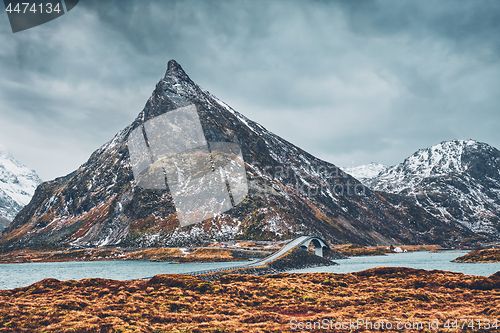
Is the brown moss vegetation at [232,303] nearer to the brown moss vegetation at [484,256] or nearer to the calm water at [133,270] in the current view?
the calm water at [133,270]

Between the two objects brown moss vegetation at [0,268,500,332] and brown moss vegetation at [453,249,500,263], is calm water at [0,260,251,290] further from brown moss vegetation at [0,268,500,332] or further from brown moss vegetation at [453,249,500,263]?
brown moss vegetation at [453,249,500,263]

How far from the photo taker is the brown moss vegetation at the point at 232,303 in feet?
96.8

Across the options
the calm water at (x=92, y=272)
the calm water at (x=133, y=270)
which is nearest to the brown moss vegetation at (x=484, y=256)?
the calm water at (x=133, y=270)

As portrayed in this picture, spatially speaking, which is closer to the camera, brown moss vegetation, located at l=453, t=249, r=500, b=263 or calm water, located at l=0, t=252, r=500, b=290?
calm water, located at l=0, t=252, r=500, b=290

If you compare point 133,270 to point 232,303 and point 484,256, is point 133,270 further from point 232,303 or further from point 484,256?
point 484,256

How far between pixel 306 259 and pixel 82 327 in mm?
123178

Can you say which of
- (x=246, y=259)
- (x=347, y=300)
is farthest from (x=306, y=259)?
(x=347, y=300)

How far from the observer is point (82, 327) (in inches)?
1059

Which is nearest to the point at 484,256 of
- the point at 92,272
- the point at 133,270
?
the point at 133,270

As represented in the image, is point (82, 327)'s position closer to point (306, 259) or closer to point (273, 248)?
point (306, 259)

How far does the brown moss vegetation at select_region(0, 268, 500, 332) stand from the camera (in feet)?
96.8

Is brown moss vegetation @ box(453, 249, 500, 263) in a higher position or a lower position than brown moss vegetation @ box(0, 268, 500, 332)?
lower

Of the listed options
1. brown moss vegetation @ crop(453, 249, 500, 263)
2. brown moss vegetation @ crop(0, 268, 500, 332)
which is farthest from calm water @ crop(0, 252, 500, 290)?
brown moss vegetation @ crop(0, 268, 500, 332)

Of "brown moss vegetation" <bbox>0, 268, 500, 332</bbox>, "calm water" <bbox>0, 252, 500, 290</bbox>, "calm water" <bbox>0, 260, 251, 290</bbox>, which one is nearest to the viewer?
"brown moss vegetation" <bbox>0, 268, 500, 332</bbox>
